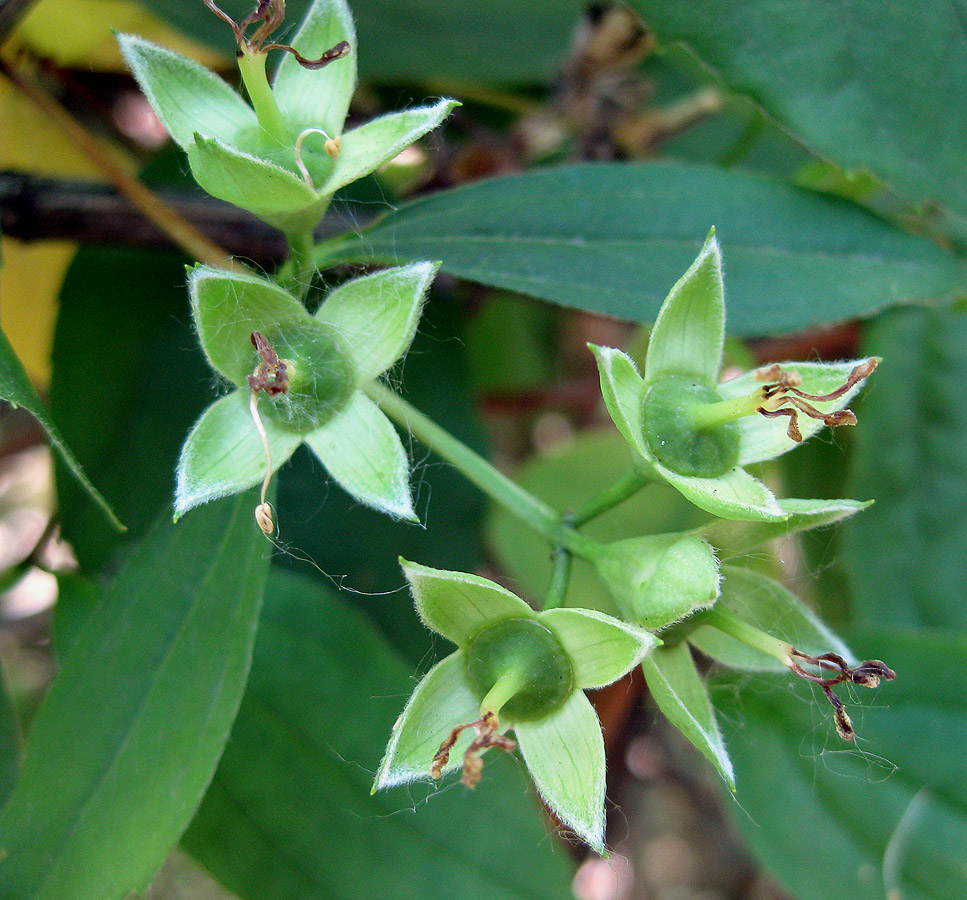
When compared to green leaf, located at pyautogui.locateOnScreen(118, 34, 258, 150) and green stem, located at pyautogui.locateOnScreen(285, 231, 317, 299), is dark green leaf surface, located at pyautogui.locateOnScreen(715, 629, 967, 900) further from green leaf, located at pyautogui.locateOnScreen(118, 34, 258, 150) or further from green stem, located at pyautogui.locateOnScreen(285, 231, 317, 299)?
green leaf, located at pyautogui.locateOnScreen(118, 34, 258, 150)

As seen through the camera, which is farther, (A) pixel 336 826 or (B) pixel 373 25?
(B) pixel 373 25

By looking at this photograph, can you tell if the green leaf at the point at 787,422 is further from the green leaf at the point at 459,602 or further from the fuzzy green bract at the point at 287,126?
the fuzzy green bract at the point at 287,126

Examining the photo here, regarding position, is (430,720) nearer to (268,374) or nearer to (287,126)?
(268,374)

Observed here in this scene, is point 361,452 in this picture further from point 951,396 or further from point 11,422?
point 11,422

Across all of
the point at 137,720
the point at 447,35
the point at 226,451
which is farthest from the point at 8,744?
the point at 447,35

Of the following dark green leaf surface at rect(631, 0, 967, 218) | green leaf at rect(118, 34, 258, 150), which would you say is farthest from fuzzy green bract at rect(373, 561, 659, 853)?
dark green leaf surface at rect(631, 0, 967, 218)

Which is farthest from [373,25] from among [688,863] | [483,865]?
[688,863]
